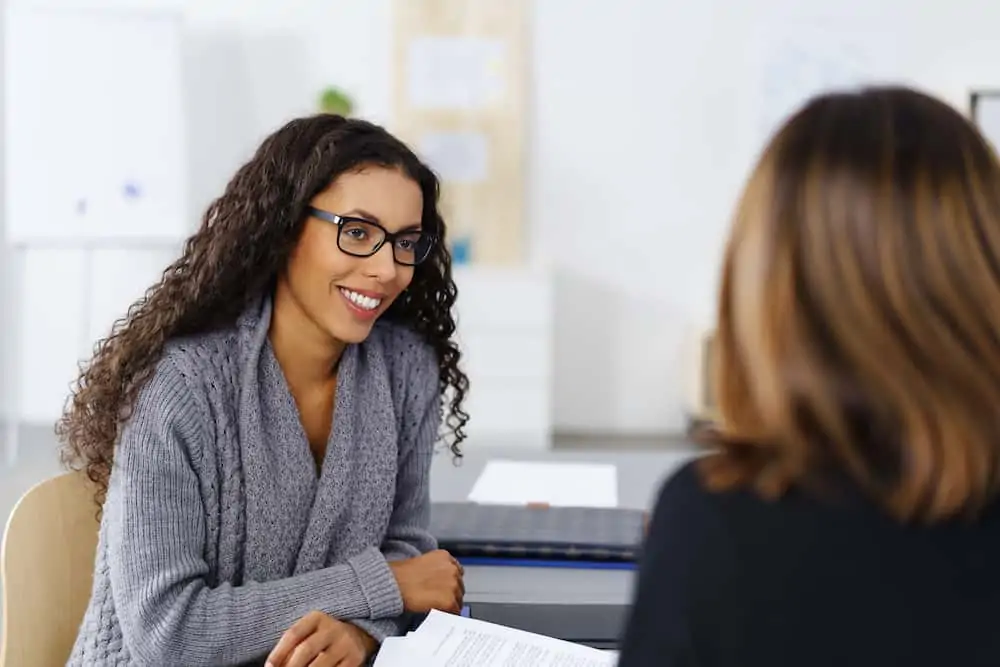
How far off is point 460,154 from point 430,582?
3.80 meters

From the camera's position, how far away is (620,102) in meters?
4.94

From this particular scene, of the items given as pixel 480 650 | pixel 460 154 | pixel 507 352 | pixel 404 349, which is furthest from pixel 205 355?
pixel 460 154

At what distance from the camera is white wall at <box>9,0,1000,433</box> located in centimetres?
489

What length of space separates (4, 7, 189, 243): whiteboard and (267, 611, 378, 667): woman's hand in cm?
350

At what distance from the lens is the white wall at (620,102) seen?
16.0 feet

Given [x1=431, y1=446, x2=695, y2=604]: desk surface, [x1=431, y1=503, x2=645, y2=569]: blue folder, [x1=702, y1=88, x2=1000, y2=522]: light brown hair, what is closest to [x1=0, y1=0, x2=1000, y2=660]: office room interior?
[x1=431, y1=446, x2=695, y2=604]: desk surface

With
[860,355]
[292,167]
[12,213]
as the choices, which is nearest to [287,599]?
[292,167]

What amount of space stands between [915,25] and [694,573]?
15.8ft

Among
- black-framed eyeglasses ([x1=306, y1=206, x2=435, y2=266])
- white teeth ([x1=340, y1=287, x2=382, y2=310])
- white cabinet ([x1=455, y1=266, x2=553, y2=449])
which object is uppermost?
black-framed eyeglasses ([x1=306, y1=206, x2=435, y2=266])

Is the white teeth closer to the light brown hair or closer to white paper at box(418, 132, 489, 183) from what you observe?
the light brown hair

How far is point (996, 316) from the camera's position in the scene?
722mm

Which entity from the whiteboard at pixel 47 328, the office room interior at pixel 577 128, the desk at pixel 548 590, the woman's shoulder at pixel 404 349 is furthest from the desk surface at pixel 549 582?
the whiteboard at pixel 47 328

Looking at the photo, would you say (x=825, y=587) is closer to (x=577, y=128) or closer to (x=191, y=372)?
(x=191, y=372)

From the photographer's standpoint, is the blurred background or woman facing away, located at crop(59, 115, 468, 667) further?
the blurred background
